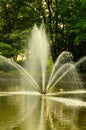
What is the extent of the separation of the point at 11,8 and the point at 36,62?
22.4 ft

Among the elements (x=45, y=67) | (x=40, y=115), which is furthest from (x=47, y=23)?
(x=40, y=115)

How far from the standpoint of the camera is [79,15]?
40.6 metres

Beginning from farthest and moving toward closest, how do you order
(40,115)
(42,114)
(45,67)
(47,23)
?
(47,23) < (45,67) < (42,114) < (40,115)

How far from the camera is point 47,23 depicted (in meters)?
44.4

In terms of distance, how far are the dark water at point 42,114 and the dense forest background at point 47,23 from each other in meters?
22.5

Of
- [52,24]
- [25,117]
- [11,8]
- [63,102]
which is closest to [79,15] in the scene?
[52,24]

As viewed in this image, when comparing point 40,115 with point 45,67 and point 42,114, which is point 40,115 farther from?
point 45,67

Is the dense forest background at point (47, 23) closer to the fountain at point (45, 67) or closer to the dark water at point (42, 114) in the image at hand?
the fountain at point (45, 67)

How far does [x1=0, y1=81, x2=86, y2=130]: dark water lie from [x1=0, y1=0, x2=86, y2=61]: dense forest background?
73.8 feet

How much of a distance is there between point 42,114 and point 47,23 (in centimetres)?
3137

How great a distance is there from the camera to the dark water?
11.3 meters

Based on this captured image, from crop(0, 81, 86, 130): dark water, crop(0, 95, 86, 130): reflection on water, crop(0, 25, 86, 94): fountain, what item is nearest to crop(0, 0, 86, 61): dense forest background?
crop(0, 25, 86, 94): fountain

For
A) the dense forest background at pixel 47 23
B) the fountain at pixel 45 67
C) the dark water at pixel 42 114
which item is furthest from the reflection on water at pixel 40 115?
the dense forest background at pixel 47 23

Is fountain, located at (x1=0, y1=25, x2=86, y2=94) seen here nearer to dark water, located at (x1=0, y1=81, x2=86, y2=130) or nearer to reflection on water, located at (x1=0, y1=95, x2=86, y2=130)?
dark water, located at (x1=0, y1=81, x2=86, y2=130)
